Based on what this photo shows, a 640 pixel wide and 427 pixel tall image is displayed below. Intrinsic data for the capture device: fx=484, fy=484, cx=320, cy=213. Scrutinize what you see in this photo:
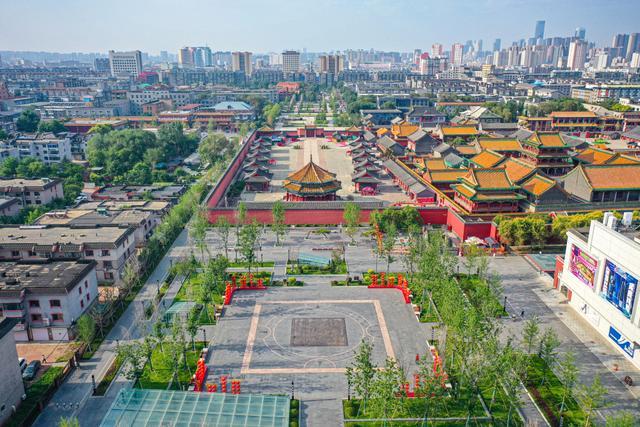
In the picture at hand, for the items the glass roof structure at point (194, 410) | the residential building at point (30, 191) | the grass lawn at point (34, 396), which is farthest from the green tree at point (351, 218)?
the residential building at point (30, 191)

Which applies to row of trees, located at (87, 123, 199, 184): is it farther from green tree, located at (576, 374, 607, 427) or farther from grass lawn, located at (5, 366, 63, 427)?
green tree, located at (576, 374, 607, 427)

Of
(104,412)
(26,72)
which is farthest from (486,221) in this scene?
(26,72)

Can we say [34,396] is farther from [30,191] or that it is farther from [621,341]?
[30,191]

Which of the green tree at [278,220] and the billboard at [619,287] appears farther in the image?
the green tree at [278,220]

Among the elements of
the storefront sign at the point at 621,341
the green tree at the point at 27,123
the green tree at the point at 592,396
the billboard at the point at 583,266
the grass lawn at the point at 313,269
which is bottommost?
the grass lawn at the point at 313,269

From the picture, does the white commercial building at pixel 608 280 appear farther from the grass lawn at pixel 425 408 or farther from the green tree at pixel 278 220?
the green tree at pixel 278 220

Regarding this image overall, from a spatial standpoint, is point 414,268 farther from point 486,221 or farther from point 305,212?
point 305,212
